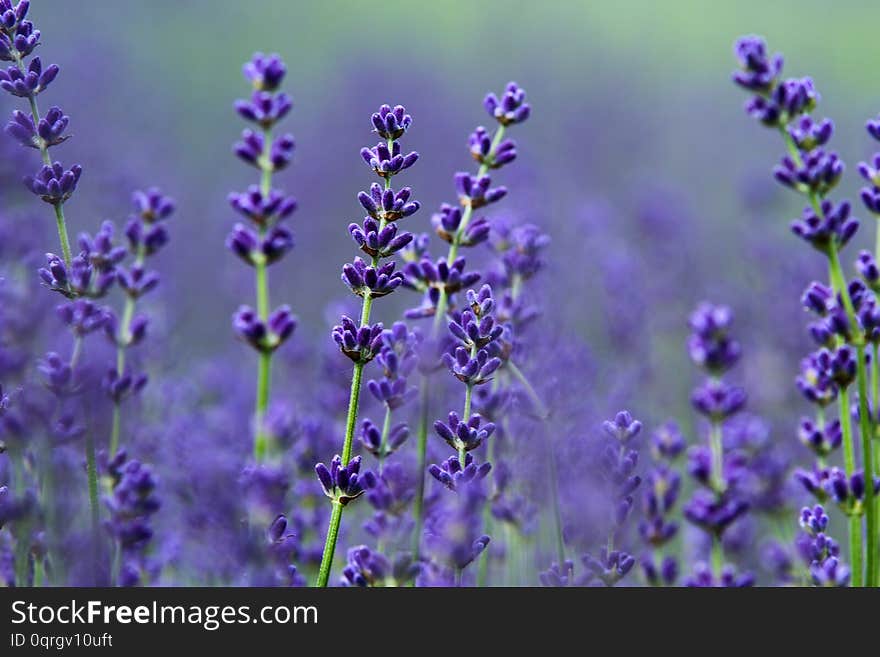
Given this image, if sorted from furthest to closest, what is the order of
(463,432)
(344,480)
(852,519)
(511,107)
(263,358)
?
(511,107) → (852,519) → (463,432) → (344,480) → (263,358)

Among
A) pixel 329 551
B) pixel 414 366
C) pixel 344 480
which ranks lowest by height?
pixel 329 551

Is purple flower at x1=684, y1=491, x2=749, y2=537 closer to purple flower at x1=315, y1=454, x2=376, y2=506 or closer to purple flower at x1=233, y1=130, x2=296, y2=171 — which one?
purple flower at x1=315, y1=454, x2=376, y2=506

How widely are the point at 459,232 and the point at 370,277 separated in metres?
0.26

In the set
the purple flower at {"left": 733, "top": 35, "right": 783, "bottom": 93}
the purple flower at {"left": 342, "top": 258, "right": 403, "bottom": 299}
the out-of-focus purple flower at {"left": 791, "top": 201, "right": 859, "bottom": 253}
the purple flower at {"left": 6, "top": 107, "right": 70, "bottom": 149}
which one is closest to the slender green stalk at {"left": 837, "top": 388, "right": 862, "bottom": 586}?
the out-of-focus purple flower at {"left": 791, "top": 201, "right": 859, "bottom": 253}

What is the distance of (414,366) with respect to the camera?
1729 millimetres

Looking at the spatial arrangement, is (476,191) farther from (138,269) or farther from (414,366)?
(138,269)

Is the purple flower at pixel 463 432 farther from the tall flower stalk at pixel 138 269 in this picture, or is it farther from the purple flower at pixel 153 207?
the purple flower at pixel 153 207

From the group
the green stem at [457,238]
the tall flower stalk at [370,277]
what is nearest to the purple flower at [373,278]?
the tall flower stalk at [370,277]

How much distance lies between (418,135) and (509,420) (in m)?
4.66

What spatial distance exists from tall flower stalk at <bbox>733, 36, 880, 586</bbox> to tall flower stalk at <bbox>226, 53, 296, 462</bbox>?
30.0 inches

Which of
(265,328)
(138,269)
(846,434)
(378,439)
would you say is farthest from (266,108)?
(846,434)

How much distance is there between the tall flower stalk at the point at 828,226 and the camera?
65.8 inches

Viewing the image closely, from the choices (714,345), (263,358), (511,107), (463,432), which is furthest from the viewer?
(714,345)
